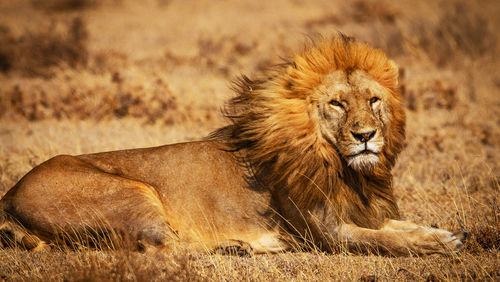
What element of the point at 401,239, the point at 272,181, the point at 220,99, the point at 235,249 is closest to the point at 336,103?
the point at 272,181

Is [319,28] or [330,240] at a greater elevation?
[319,28]

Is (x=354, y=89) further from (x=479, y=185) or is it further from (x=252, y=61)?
(x=252, y=61)

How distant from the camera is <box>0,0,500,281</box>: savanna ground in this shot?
13.6 feet

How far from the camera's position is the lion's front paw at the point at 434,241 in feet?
13.9

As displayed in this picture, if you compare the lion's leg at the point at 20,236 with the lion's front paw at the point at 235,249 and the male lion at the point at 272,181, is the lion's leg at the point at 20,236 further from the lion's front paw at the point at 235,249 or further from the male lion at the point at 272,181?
the lion's front paw at the point at 235,249

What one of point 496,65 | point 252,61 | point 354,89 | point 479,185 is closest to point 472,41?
point 496,65

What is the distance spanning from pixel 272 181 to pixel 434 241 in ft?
4.43

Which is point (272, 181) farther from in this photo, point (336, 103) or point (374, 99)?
point (374, 99)

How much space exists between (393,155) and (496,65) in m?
9.29

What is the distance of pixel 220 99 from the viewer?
984 cm

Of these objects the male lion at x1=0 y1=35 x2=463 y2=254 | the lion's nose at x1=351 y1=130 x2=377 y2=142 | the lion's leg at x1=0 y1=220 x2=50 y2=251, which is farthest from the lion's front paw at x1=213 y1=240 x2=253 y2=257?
the lion's leg at x1=0 y1=220 x2=50 y2=251

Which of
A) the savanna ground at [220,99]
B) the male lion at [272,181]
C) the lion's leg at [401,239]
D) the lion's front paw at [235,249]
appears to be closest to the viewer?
the savanna ground at [220,99]

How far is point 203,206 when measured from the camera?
4730 millimetres

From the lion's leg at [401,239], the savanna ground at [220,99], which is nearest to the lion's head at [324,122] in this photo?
the lion's leg at [401,239]
